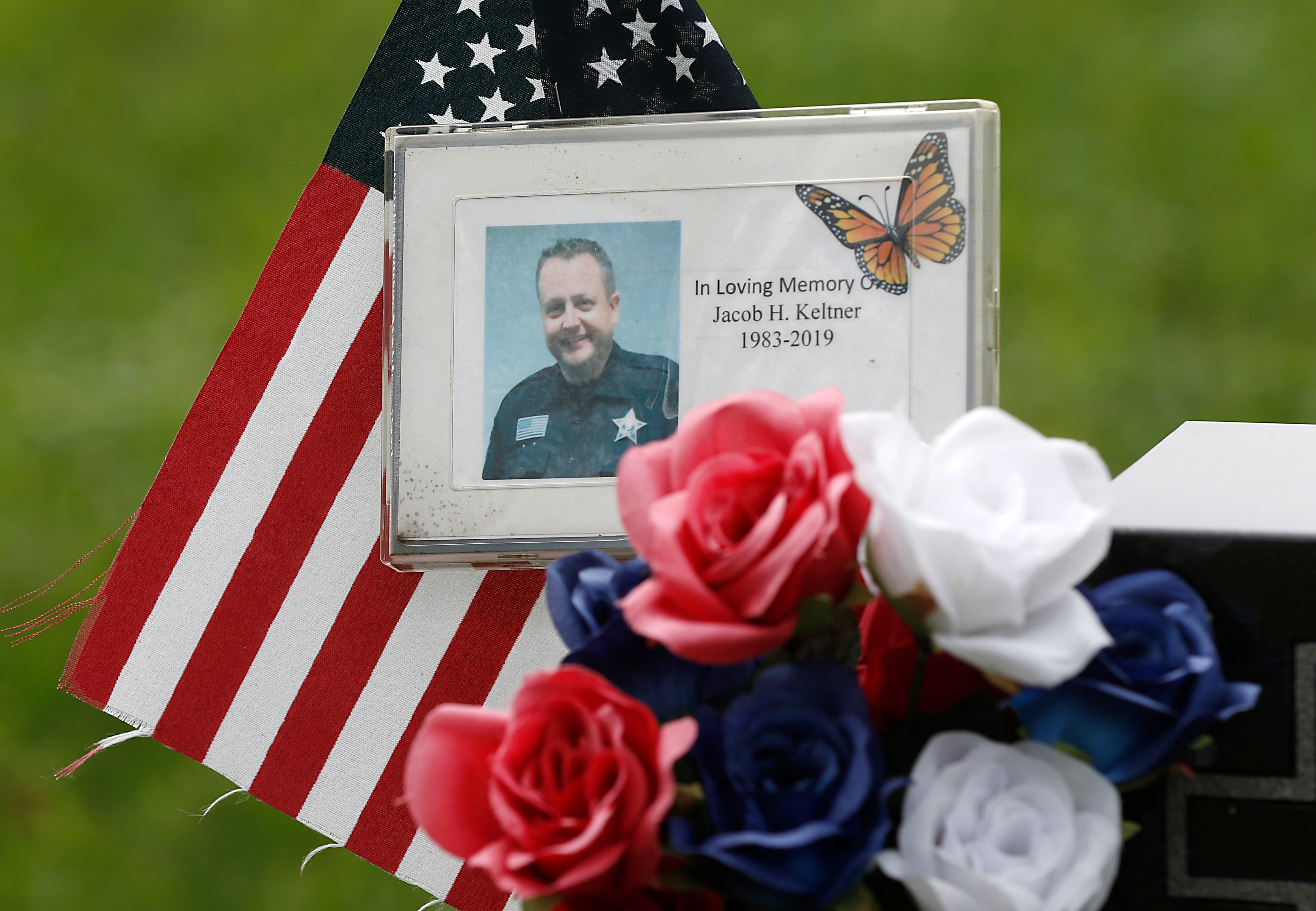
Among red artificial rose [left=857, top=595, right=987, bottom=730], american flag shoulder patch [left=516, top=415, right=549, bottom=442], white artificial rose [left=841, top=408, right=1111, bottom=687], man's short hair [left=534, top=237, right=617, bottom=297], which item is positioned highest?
man's short hair [left=534, top=237, right=617, bottom=297]

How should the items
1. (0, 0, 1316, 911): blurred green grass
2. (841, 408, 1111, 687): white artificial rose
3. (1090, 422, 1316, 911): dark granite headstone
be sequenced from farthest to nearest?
(0, 0, 1316, 911): blurred green grass → (1090, 422, 1316, 911): dark granite headstone → (841, 408, 1111, 687): white artificial rose

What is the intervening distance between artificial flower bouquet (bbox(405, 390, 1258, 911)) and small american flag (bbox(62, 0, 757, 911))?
43 centimetres

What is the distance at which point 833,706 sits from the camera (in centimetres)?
42

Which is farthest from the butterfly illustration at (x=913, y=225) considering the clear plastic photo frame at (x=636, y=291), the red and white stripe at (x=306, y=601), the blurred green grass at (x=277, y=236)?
the blurred green grass at (x=277, y=236)

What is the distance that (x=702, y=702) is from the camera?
0.46 m

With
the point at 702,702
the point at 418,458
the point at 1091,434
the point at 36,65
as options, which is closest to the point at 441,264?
the point at 418,458

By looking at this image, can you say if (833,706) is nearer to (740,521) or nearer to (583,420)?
(740,521)

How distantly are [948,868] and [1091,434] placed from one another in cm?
105

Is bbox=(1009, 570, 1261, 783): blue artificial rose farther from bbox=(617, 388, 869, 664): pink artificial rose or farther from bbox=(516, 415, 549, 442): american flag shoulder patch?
bbox=(516, 415, 549, 442): american flag shoulder patch

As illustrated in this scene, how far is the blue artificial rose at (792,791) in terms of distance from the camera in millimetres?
380

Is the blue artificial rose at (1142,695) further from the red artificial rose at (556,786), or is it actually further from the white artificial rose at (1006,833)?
the red artificial rose at (556,786)

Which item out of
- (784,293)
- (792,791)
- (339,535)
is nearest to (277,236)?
(339,535)

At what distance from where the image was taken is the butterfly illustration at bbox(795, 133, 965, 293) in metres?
0.72

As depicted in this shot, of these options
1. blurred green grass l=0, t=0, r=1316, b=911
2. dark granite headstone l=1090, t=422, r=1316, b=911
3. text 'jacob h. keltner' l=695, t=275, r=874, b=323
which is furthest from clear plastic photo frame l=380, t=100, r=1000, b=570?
blurred green grass l=0, t=0, r=1316, b=911
